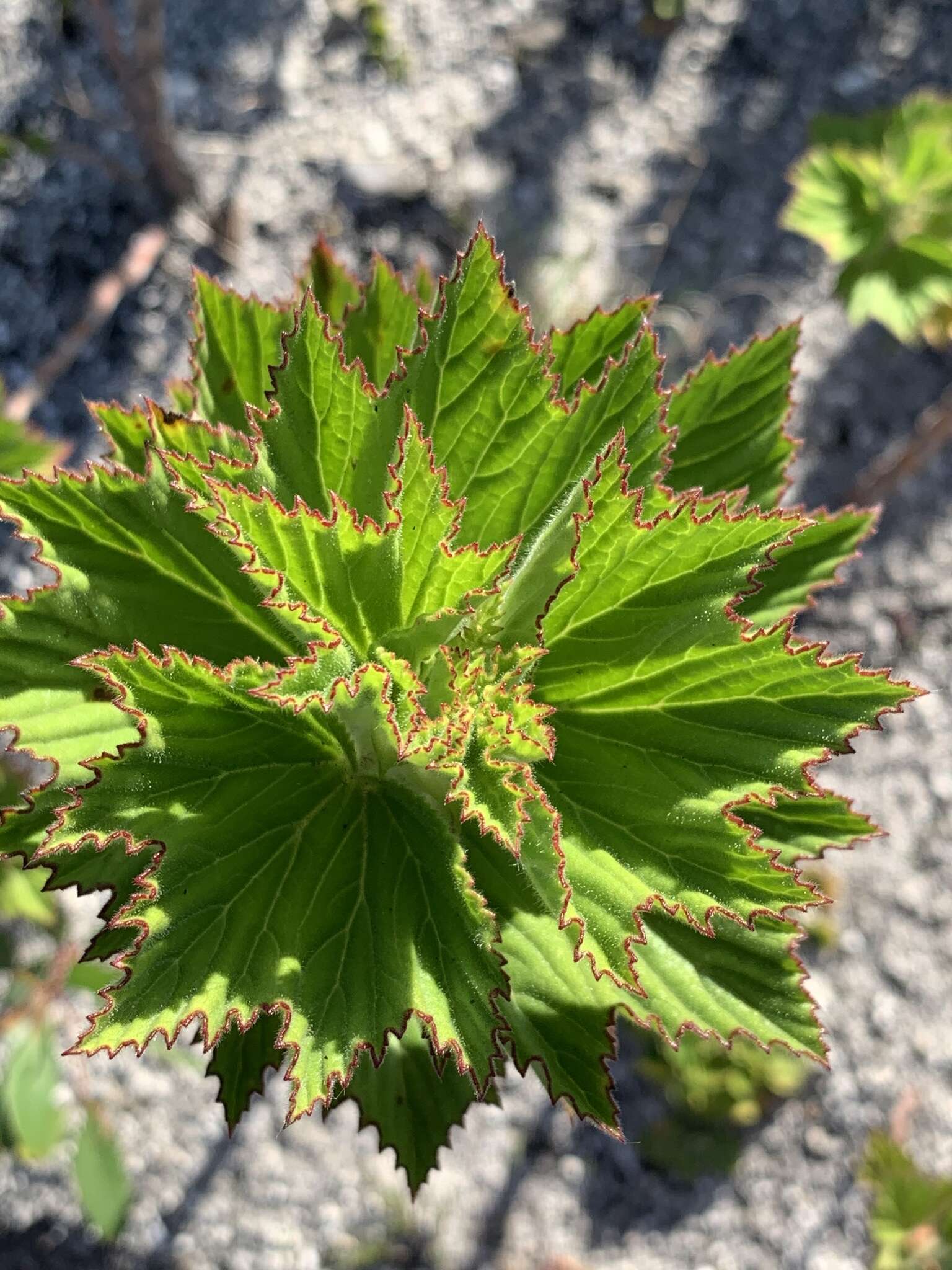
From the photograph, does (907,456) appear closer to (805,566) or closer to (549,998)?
(805,566)

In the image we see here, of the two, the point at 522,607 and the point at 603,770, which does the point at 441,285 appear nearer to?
the point at 522,607

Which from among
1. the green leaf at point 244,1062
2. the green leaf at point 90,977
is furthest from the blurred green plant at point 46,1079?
the green leaf at point 244,1062

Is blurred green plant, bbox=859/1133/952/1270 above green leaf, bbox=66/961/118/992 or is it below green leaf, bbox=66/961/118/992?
below

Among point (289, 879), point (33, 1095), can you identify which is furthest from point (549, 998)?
point (33, 1095)

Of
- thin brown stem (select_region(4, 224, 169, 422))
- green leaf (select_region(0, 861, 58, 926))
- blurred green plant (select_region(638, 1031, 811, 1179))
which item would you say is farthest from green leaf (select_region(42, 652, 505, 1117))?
blurred green plant (select_region(638, 1031, 811, 1179))

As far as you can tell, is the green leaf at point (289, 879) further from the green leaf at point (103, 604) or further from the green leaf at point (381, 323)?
the green leaf at point (381, 323)

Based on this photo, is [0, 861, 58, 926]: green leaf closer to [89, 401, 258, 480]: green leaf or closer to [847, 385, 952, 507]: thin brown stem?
[89, 401, 258, 480]: green leaf
